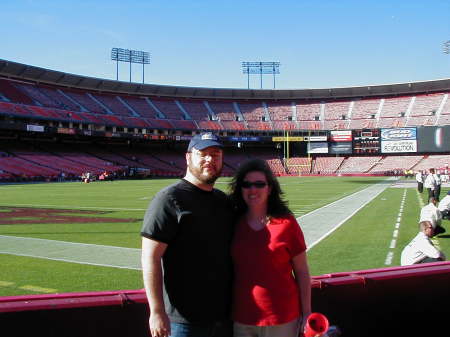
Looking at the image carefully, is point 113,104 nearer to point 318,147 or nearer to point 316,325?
point 318,147

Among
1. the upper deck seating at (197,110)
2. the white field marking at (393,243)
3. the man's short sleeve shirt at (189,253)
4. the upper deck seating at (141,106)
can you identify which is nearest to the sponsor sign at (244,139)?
the upper deck seating at (197,110)

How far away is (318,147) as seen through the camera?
72.8 m

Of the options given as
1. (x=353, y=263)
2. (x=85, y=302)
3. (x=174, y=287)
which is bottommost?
(x=353, y=263)

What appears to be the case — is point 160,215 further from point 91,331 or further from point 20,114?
point 20,114

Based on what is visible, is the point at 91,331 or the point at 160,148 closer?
the point at 91,331

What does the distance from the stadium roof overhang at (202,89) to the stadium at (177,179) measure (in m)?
0.21

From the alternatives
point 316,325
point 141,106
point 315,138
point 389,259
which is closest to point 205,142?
point 316,325

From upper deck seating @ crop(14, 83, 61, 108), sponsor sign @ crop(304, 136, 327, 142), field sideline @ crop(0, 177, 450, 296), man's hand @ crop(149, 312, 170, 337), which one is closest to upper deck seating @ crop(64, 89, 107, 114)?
upper deck seating @ crop(14, 83, 61, 108)

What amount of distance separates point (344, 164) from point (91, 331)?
227ft

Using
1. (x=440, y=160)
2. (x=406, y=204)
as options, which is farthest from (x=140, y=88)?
(x=406, y=204)

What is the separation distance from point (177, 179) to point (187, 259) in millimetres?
44094

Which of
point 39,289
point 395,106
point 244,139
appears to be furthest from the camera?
point 244,139

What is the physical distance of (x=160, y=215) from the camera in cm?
244

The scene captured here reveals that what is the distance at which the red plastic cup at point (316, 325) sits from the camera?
8.07 ft
